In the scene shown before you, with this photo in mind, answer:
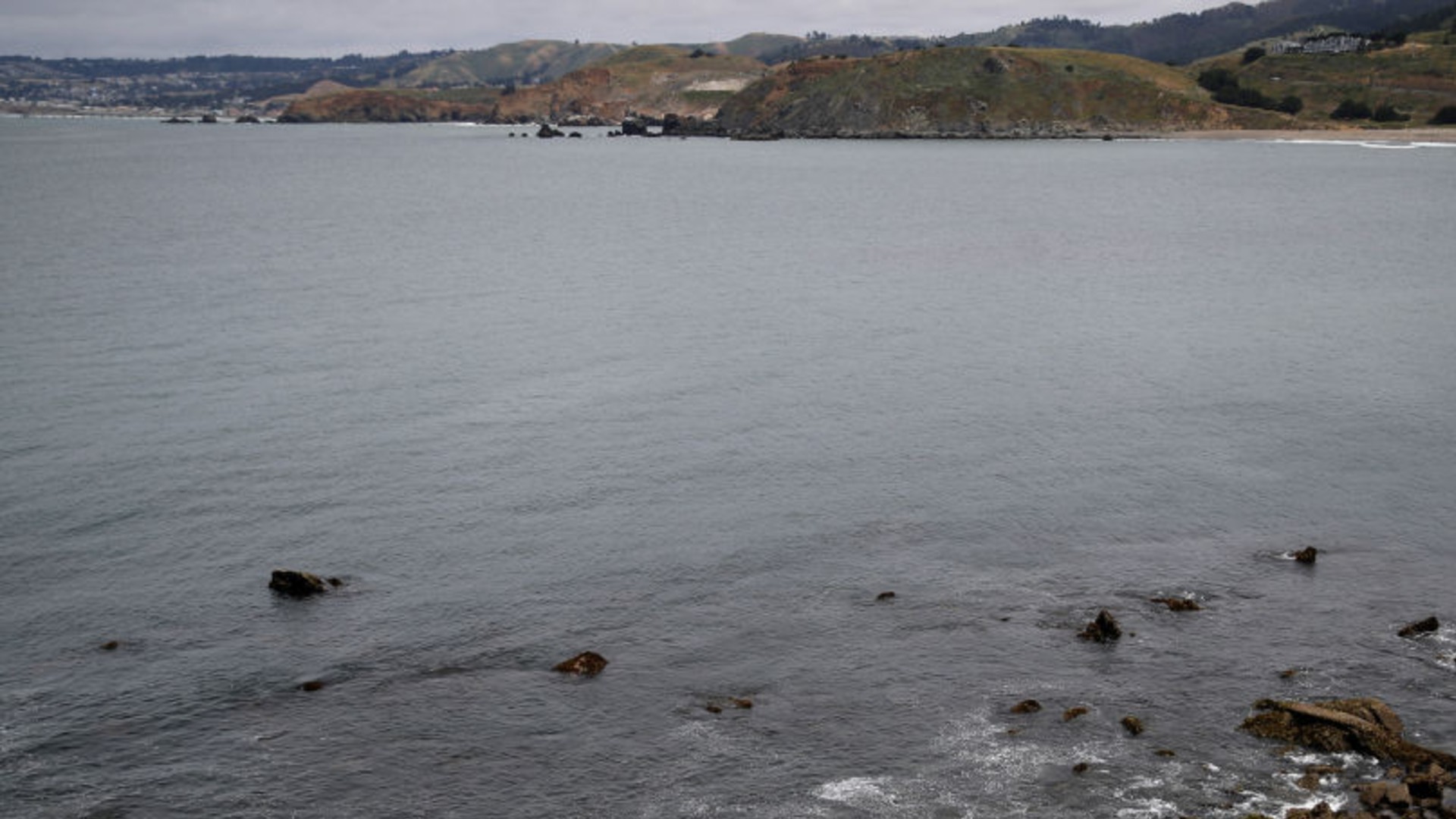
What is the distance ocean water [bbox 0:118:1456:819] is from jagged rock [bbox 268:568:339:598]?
21.3 inches

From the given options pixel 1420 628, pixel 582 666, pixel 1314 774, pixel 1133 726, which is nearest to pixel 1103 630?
pixel 1133 726

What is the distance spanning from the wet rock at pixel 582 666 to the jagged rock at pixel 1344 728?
18.9 m

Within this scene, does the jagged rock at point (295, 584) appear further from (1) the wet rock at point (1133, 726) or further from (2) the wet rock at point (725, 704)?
(1) the wet rock at point (1133, 726)

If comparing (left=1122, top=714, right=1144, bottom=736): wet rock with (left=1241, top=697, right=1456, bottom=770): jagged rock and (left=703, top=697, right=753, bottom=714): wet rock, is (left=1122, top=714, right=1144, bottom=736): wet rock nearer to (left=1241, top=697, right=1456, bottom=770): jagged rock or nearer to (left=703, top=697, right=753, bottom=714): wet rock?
(left=1241, top=697, right=1456, bottom=770): jagged rock

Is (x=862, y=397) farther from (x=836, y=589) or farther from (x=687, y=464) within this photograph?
(x=836, y=589)

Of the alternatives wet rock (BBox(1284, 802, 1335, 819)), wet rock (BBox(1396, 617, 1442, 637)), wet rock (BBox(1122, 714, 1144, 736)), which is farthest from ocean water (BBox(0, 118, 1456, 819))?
wet rock (BBox(1284, 802, 1335, 819))

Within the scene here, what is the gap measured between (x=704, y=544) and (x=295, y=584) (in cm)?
1522

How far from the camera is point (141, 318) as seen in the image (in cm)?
8456

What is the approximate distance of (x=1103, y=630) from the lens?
39000 millimetres

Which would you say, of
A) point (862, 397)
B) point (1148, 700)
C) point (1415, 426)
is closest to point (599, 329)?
point (862, 397)

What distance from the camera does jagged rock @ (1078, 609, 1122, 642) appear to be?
1533 inches

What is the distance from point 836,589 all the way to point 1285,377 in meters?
42.0

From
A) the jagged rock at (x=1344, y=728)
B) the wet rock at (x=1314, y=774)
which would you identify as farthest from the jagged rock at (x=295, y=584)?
the wet rock at (x=1314, y=774)

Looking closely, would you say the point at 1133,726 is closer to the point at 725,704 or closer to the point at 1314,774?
the point at 1314,774
